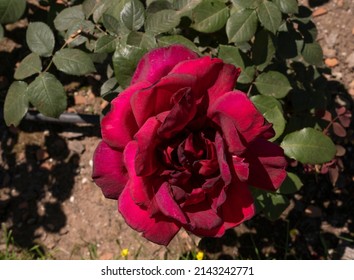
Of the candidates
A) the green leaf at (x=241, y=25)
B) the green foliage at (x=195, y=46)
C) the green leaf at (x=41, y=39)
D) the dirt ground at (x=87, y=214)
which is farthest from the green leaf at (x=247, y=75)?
the dirt ground at (x=87, y=214)

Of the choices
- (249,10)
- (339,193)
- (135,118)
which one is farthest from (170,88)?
(339,193)

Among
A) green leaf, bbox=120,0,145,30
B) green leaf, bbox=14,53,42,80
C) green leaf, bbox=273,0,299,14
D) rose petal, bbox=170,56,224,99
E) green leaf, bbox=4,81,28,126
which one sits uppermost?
rose petal, bbox=170,56,224,99

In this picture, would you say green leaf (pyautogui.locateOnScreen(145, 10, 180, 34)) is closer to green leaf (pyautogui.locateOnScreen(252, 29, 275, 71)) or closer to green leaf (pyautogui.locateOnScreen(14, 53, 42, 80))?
green leaf (pyautogui.locateOnScreen(252, 29, 275, 71))

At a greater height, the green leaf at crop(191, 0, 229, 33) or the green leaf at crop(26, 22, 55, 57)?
the green leaf at crop(191, 0, 229, 33)

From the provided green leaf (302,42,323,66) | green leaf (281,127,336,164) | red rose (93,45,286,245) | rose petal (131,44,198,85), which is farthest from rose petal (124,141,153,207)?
green leaf (302,42,323,66)

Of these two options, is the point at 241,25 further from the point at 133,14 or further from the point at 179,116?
the point at 179,116
